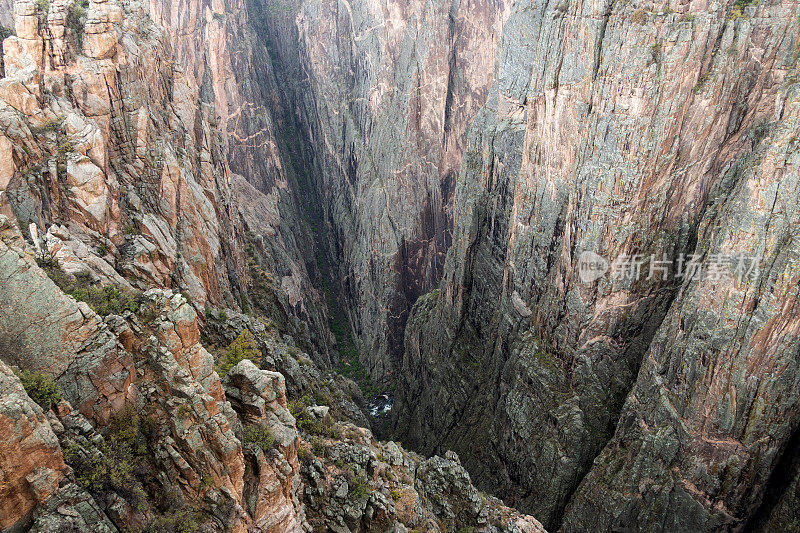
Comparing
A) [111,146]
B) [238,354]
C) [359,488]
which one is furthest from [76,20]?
[359,488]

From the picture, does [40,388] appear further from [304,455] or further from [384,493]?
[384,493]

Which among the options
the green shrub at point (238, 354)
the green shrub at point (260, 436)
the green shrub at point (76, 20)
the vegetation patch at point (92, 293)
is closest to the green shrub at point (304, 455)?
the green shrub at point (260, 436)

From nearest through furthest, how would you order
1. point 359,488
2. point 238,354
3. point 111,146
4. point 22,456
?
point 22,456 → point 359,488 → point 238,354 → point 111,146

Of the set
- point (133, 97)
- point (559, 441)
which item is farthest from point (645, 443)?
point (133, 97)

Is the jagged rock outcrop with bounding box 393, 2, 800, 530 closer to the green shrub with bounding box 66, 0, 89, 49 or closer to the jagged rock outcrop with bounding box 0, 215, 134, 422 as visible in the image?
the green shrub with bounding box 66, 0, 89, 49

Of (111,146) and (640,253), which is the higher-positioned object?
(111,146)

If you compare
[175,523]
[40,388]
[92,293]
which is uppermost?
[92,293]
